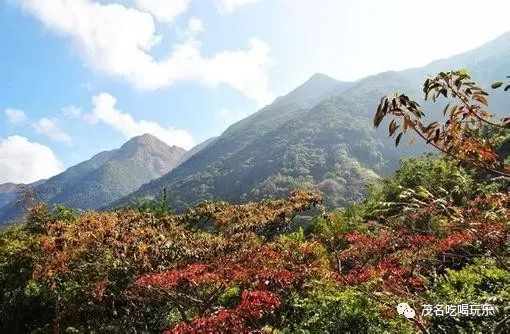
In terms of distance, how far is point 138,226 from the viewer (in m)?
15.5

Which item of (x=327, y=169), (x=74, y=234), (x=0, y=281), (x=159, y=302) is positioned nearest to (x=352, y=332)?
(x=159, y=302)

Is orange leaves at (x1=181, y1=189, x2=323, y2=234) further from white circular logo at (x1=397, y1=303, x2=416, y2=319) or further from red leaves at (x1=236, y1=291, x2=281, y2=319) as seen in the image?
white circular logo at (x1=397, y1=303, x2=416, y2=319)

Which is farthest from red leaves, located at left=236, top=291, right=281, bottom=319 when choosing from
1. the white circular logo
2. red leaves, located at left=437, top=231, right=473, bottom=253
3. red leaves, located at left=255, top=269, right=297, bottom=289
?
red leaves, located at left=437, top=231, right=473, bottom=253

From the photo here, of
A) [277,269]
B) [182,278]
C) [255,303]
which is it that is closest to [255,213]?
[182,278]

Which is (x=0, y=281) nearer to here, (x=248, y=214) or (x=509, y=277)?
(x=248, y=214)


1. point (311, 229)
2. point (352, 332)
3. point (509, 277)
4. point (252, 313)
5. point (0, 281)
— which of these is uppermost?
point (0, 281)

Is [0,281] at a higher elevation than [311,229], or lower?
higher

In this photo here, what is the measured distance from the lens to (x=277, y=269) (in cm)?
1005

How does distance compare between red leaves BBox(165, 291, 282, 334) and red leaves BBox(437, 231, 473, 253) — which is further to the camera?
red leaves BBox(437, 231, 473, 253)

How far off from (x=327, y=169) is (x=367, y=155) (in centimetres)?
3009

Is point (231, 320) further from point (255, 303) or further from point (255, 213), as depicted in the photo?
point (255, 213)

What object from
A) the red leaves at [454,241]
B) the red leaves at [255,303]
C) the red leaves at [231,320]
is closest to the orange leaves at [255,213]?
the red leaves at [454,241]

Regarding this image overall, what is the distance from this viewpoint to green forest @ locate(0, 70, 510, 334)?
15.4 feet

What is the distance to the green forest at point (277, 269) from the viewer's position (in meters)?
4.70
